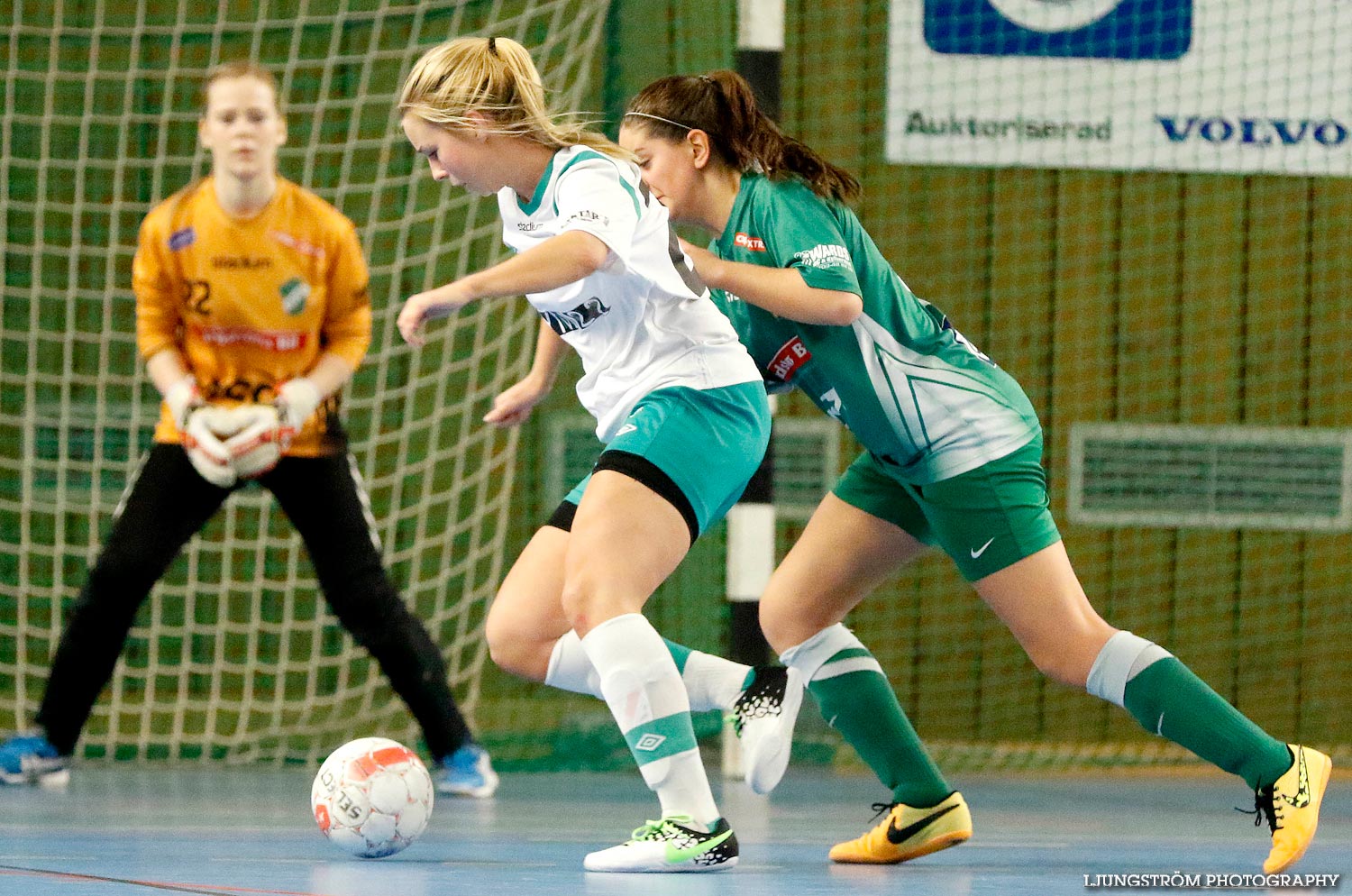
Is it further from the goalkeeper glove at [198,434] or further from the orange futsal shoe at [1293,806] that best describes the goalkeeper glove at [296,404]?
the orange futsal shoe at [1293,806]

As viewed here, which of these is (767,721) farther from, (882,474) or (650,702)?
(882,474)

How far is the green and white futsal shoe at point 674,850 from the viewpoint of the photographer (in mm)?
2689

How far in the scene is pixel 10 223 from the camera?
A: 226 inches

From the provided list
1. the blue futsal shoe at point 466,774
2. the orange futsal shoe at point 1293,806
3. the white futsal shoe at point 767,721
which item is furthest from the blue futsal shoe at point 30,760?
the orange futsal shoe at point 1293,806

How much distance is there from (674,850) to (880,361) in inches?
37.3

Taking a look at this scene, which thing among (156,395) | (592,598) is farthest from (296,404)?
(156,395)

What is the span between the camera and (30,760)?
13.9 feet

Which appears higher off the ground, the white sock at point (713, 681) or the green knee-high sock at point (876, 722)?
the white sock at point (713, 681)

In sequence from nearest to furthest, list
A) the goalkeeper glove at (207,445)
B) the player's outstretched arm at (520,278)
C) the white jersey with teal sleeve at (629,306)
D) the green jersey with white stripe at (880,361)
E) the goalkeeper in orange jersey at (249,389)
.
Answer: the player's outstretched arm at (520,278), the white jersey with teal sleeve at (629,306), the green jersey with white stripe at (880,361), the goalkeeper glove at (207,445), the goalkeeper in orange jersey at (249,389)

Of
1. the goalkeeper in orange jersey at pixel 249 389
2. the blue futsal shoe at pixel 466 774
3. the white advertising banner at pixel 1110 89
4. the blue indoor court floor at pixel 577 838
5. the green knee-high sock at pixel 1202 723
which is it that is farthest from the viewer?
the white advertising banner at pixel 1110 89

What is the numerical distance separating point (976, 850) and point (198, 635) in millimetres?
3251

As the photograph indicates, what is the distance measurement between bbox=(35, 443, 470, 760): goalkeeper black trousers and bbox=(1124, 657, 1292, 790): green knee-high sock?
194cm

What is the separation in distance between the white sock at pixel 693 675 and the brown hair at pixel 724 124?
87 cm

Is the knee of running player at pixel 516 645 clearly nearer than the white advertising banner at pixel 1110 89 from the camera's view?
Yes
